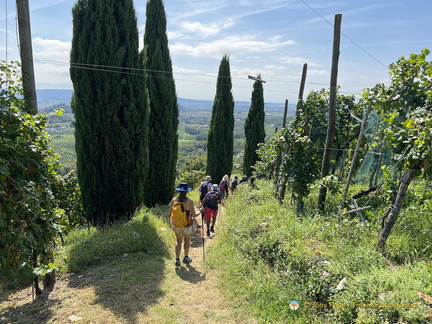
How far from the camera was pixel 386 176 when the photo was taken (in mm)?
4859

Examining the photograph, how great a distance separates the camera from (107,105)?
306 inches

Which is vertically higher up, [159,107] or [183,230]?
[159,107]

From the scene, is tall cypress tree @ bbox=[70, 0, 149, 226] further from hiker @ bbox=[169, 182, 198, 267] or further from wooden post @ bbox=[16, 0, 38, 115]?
hiker @ bbox=[169, 182, 198, 267]

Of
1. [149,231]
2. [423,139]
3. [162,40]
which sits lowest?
[149,231]

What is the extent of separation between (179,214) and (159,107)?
742 cm

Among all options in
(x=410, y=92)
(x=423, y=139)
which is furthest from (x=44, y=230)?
(x=410, y=92)

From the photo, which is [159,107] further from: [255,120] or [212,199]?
[255,120]

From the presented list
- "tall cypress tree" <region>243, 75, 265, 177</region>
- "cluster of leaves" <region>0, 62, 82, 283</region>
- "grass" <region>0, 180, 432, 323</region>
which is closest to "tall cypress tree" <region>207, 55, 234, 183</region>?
"tall cypress tree" <region>243, 75, 265, 177</region>

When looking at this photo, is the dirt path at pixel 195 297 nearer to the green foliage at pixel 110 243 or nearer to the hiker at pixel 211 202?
the green foliage at pixel 110 243

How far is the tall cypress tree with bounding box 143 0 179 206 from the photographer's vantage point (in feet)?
38.4

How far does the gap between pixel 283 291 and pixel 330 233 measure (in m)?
1.61

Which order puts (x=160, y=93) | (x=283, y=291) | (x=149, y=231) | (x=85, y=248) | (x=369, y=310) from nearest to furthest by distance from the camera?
(x=369, y=310) → (x=283, y=291) → (x=85, y=248) → (x=149, y=231) → (x=160, y=93)

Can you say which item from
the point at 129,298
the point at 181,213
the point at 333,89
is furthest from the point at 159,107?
the point at 129,298

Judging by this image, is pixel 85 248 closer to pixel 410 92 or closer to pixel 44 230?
pixel 44 230
